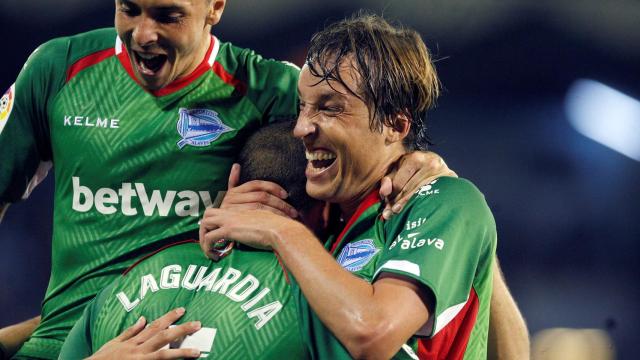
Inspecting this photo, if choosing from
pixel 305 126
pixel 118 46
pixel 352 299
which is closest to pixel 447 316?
pixel 352 299

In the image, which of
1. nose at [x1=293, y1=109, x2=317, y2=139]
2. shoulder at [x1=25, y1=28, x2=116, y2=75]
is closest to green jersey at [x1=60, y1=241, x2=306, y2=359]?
nose at [x1=293, y1=109, x2=317, y2=139]

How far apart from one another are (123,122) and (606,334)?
254cm

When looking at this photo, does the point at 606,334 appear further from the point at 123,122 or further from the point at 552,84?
the point at 123,122

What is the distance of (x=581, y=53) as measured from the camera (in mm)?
4684

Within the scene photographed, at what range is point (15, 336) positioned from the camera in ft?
10.5

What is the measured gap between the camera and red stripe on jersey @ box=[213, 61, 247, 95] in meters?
2.98

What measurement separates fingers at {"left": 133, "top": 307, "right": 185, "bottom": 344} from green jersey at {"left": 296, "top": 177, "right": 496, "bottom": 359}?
0.29 meters

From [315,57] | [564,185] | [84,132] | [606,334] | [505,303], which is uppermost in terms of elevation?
[315,57]

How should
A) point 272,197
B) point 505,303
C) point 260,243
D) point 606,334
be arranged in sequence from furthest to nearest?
point 606,334
point 505,303
point 272,197
point 260,243

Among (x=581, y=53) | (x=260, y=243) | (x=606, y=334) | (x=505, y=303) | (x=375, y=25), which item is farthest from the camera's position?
(x=581, y=53)

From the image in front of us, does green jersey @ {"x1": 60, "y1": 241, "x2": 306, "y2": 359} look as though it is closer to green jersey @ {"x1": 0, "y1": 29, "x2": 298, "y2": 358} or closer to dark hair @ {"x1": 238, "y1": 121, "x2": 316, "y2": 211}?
dark hair @ {"x1": 238, "y1": 121, "x2": 316, "y2": 211}

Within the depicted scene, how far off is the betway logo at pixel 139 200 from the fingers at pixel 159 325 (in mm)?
726

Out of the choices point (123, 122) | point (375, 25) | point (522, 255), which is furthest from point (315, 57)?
point (522, 255)

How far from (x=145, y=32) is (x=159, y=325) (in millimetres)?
907
